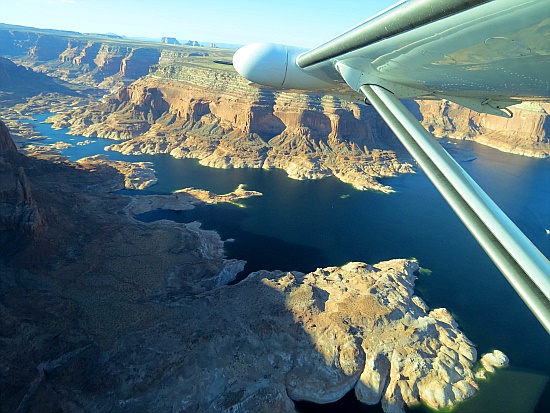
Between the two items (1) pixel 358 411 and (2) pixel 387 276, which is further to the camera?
(2) pixel 387 276

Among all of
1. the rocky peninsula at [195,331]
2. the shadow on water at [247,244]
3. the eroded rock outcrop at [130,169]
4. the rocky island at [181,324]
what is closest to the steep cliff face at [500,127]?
the rocky island at [181,324]

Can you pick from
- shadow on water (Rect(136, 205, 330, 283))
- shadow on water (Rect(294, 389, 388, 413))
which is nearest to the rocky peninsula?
shadow on water (Rect(294, 389, 388, 413))

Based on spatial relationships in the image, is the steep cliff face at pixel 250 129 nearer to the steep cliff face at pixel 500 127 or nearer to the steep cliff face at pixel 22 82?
the steep cliff face at pixel 500 127

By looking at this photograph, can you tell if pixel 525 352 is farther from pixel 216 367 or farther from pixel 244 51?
pixel 244 51

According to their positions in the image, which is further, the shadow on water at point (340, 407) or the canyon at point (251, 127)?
the canyon at point (251, 127)

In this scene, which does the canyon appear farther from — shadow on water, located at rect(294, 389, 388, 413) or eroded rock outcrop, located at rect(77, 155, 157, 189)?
shadow on water, located at rect(294, 389, 388, 413)

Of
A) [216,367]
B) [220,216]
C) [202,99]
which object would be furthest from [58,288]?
[202,99]
